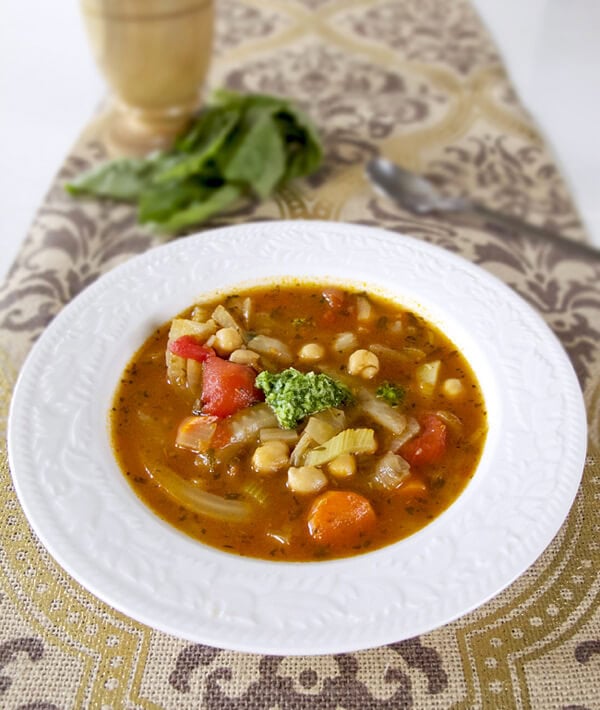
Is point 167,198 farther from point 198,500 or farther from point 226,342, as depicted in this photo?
point 198,500

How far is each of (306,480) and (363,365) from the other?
620 mm

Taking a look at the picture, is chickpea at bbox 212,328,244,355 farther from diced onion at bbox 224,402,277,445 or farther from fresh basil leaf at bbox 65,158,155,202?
fresh basil leaf at bbox 65,158,155,202

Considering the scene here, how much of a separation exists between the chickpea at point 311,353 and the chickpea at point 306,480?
1.98 feet

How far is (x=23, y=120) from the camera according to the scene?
580cm

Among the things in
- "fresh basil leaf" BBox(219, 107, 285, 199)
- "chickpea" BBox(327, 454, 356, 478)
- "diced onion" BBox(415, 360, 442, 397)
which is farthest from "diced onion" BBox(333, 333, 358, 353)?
"fresh basil leaf" BBox(219, 107, 285, 199)

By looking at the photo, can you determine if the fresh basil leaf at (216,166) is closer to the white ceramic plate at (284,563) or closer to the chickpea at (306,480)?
the white ceramic plate at (284,563)

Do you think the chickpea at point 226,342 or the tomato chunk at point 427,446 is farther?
the chickpea at point 226,342

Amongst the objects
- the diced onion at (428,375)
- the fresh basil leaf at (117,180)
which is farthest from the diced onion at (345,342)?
the fresh basil leaf at (117,180)

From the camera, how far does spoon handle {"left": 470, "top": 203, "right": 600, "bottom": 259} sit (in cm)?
414

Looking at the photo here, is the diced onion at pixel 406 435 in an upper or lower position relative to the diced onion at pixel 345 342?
upper

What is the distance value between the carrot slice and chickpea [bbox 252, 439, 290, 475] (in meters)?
0.22

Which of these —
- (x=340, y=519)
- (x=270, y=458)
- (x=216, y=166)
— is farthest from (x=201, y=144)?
(x=340, y=519)

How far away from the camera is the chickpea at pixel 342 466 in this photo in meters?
2.78

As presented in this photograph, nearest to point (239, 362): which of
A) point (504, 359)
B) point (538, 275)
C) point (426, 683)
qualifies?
point (504, 359)
